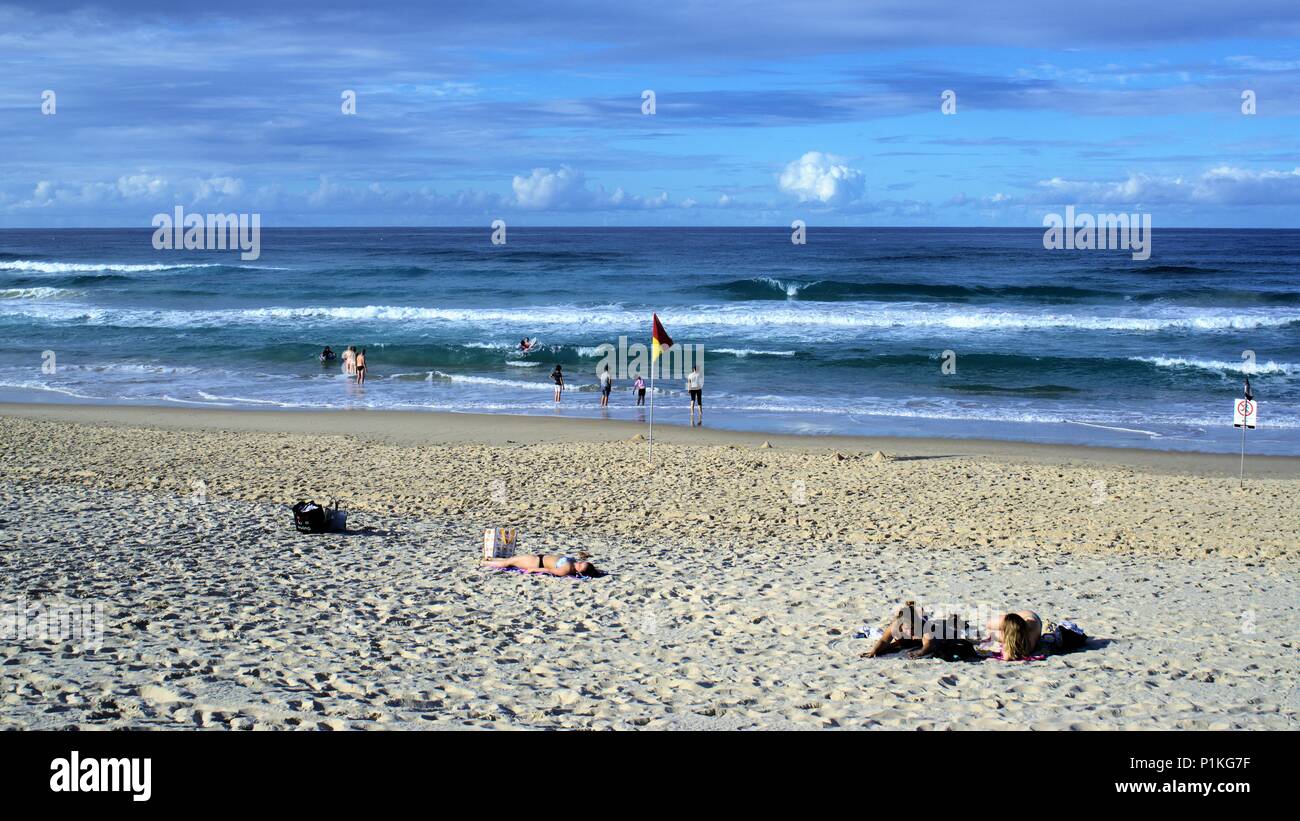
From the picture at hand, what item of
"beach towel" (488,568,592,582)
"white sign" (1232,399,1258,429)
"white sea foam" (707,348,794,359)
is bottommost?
"beach towel" (488,568,592,582)

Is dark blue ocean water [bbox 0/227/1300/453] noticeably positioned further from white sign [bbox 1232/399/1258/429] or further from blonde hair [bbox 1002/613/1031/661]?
blonde hair [bbox 1002/613/1031/661]

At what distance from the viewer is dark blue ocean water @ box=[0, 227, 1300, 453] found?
2383 cm

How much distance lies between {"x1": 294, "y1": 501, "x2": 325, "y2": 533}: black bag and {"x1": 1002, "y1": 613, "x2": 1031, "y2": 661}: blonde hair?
24.6 feet

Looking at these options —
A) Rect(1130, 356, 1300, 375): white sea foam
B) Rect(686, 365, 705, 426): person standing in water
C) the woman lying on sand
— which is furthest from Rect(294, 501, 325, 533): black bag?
Rect(1130, 356, 1300, 375): white sea foam

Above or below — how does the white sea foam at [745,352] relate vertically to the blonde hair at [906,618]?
above

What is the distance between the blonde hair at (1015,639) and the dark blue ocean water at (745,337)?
40.1 ft

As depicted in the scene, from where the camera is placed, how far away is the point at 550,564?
10766mm

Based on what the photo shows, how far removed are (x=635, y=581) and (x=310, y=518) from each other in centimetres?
395

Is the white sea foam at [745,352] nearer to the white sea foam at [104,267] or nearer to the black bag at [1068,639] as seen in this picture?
the black bag at [1068,639]

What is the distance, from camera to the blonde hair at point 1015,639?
8391mm

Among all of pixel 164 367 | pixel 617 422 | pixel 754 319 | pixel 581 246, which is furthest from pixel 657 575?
pixel 581 246

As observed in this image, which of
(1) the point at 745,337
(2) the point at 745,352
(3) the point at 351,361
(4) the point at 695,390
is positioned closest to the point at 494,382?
(3) the point at 351,361

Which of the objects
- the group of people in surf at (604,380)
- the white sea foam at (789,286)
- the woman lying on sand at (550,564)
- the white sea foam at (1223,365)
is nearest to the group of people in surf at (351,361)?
the group of people in surf at (604,380)

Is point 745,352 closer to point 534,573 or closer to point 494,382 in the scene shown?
point 494,382
